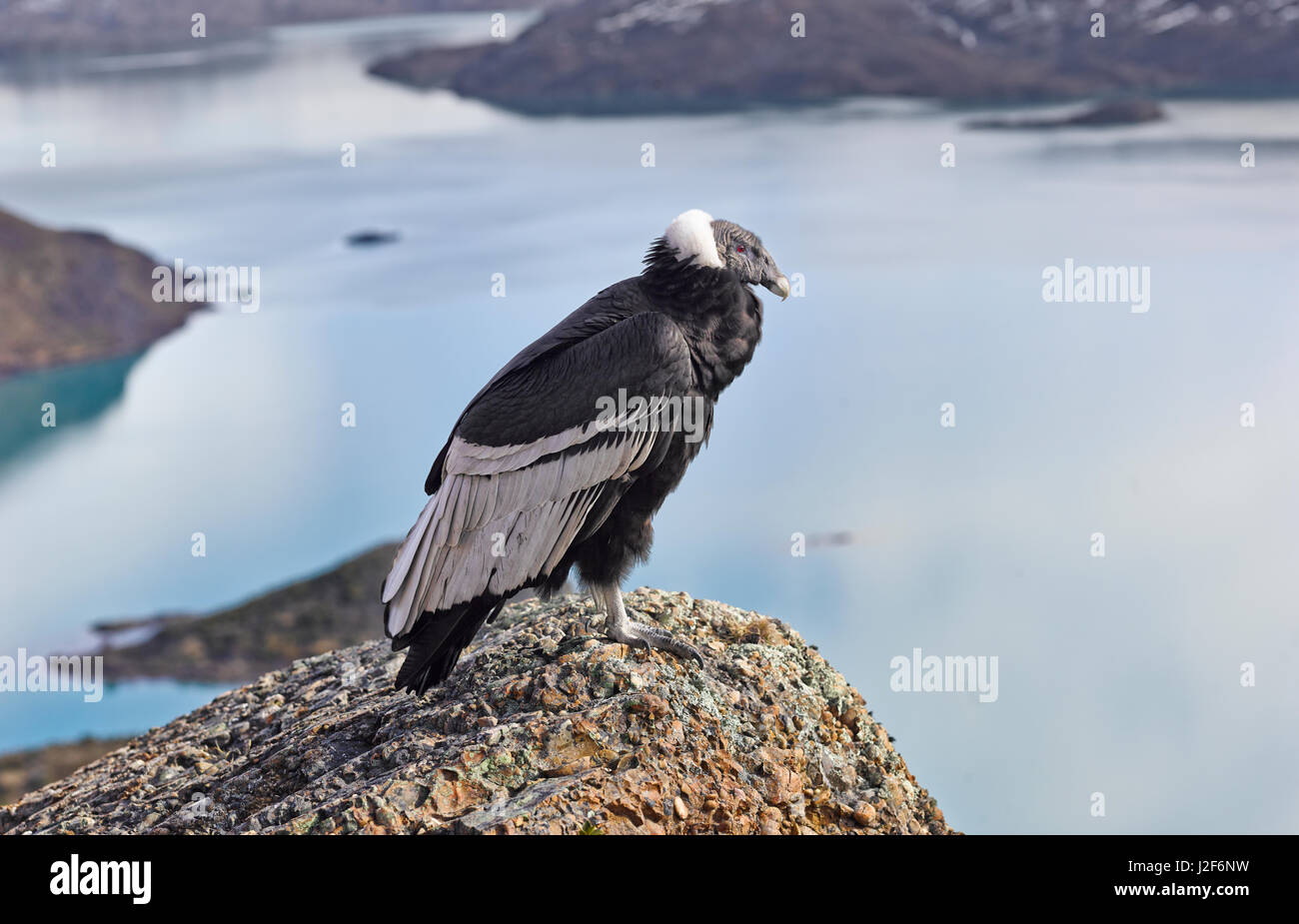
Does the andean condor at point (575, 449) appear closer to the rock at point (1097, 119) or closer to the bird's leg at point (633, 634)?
the bird's leg at point (633, 634)

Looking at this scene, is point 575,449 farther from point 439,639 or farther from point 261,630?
point 261,630

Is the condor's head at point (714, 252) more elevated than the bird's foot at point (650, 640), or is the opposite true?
the condor's head at point (714, 252)

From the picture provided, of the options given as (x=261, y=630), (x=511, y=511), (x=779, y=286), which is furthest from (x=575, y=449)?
(x=261, y=630)

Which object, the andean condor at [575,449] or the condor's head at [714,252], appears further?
the condor's head at [714,252]

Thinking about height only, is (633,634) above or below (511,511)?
below

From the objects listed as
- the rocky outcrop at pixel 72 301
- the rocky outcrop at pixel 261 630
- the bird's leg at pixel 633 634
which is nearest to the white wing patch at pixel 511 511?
the bird's leg at pixel 633 634

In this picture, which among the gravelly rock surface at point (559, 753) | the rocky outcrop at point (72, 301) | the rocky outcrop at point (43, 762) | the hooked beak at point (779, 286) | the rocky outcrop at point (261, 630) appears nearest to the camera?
the gravelly rock surface at point (559, 753)

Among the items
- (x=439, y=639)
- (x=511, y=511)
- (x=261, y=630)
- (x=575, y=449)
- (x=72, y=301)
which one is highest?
(x=72, y=301)
